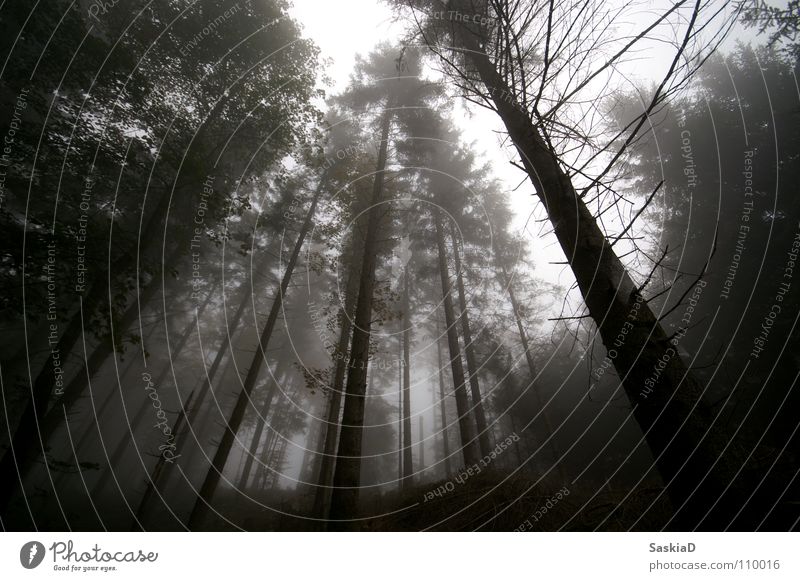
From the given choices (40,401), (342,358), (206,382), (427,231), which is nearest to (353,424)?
(40,401)

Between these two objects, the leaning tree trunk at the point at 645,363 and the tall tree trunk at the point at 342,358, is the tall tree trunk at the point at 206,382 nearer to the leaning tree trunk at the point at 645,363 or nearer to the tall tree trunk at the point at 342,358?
the tall tree trunk at the point at 342,358

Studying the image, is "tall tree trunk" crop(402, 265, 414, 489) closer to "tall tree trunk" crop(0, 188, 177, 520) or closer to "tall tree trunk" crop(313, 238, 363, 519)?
"tall tree trunk" crop(313, 238, 363, 519)

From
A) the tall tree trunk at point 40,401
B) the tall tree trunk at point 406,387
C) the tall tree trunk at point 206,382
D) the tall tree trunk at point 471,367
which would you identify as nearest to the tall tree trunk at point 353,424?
the tall tree trunk at point 40,401

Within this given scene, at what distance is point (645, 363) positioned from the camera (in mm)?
1588

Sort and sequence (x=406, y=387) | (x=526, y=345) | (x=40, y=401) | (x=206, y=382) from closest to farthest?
1. (x=40, y=401)
2. (x=526, y=345)
3. (x=406, y=387)
4. (x=206, y=382)

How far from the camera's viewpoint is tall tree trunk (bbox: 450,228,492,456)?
11531 millimetres

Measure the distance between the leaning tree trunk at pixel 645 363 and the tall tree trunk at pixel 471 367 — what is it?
29.9 feet

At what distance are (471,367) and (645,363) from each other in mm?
11437

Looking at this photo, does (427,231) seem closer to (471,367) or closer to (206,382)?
(471,367)

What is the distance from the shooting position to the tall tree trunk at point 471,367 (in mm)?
11531

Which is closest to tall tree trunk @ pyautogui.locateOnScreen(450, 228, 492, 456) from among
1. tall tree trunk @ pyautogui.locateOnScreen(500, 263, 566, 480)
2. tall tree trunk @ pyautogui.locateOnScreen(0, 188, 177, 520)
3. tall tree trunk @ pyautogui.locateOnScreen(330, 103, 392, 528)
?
tall tree trunk @ pyautogui.locateOnScreen(500, 263, 566, 480)

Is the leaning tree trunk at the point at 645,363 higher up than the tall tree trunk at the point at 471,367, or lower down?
lower down

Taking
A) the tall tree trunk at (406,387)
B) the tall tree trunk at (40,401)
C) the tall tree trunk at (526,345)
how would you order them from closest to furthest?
the tall tree trunk at (40,401), the tall tree trunk at (526,345), the tall tree trunk at (406,387)
